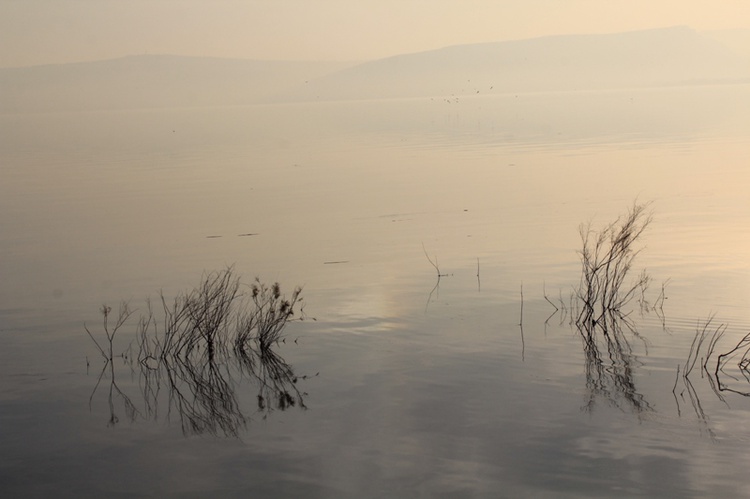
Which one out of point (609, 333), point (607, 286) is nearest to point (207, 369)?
point (609, 333)

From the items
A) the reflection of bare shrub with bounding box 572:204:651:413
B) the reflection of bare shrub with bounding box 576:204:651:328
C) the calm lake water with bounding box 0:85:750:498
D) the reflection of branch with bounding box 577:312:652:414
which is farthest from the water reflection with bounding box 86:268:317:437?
the reflection of bare shrub with bounding box 576:204:651:328

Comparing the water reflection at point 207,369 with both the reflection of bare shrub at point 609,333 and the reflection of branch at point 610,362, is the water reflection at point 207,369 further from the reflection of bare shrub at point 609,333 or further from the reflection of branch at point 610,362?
the reflection of bare shrub at point 609,333

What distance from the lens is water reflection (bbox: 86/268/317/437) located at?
37.2ft

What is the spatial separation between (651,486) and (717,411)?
2.13m

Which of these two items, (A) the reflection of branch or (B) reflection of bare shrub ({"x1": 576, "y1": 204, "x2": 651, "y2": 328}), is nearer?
(A) the reflection of branch

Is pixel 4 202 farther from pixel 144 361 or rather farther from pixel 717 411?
pixel 717 411

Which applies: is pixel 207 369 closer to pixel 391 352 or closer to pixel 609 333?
pixel 391 352

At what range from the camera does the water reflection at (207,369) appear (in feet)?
37.2

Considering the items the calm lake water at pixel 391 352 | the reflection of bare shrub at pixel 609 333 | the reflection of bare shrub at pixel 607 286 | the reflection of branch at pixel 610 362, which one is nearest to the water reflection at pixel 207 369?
the calm lake water at pixel 391 352

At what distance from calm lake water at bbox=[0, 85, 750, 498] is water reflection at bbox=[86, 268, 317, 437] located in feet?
0.19

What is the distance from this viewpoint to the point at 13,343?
46.2 feet

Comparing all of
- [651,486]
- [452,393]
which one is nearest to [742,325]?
[452,393]

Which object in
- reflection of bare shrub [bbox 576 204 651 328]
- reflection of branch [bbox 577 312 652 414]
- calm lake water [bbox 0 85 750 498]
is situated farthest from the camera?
reflection of bare shrub [bbox 576 204 651 328]

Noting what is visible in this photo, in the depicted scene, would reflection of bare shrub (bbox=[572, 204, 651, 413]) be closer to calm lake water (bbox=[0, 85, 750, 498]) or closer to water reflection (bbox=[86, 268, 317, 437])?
calm lake water (bbox=[0, 85, 750, 498])
